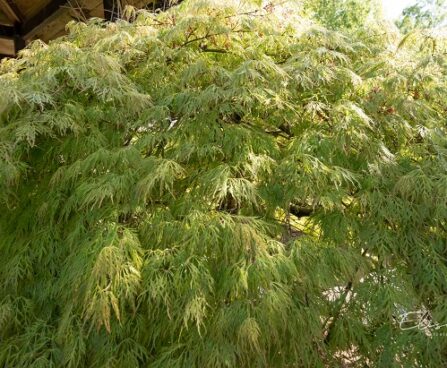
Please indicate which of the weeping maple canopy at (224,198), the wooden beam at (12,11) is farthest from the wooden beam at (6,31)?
the weeping maple canopy at (224,198)

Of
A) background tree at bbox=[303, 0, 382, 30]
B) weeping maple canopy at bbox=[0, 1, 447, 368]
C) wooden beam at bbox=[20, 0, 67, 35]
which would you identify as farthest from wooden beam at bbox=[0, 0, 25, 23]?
background tree at bbox=[303, 0, 382, 30]

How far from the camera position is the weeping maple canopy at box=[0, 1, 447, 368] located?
4.12 ft

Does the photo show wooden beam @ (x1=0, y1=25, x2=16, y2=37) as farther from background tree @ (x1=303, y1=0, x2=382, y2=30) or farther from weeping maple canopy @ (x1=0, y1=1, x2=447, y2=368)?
background tree @ (x1=303, y1=0, x2=382, y2=30)

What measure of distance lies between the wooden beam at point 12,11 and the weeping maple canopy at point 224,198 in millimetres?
2312

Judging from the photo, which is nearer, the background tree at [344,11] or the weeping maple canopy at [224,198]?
the weeping maple canopy at [224,198]

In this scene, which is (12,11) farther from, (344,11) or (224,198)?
(344,11)

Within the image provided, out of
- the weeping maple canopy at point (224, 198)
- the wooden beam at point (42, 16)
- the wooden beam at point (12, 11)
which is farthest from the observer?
the wooden beam at point (12, 11)

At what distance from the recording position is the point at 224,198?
1.44 metres

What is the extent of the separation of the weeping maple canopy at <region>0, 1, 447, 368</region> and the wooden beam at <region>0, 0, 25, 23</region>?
2312 mm

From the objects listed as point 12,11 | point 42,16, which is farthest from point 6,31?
point 42,16

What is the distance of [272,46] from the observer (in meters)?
1.89

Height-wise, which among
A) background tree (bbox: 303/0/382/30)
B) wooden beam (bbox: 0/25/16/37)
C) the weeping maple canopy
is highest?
the weeping maple canopy

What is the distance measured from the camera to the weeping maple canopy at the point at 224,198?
1.25 m

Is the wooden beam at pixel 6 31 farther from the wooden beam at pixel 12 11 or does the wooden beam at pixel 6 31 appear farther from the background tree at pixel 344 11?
the background tree at pixel 344 11
